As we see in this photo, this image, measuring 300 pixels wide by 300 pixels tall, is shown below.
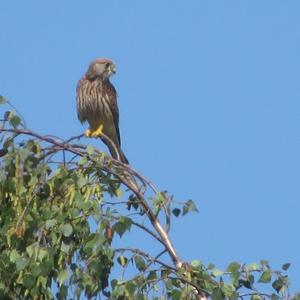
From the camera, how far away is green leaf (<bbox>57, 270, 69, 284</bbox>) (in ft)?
16.5

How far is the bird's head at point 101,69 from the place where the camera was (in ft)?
35.1

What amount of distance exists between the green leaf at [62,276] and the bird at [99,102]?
5.11 meters

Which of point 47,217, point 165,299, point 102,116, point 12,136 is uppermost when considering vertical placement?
point 102,116

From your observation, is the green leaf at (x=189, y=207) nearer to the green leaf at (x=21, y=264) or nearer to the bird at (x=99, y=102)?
the green leaf at (x=21, y=264)

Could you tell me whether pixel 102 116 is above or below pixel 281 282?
above

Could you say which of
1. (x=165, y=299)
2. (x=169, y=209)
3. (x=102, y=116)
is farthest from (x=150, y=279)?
(x=102, y=116)

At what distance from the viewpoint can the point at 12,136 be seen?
218 inches

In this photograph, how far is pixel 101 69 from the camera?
35.3ft

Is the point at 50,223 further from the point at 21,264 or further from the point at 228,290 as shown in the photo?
the point at 228,290

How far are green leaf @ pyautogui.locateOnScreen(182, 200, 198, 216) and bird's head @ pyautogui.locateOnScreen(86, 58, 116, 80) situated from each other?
210 inches

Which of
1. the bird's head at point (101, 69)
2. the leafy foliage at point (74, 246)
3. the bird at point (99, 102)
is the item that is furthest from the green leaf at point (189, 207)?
the bird's head at point (101, 69)

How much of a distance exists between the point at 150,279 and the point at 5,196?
0.84 metres

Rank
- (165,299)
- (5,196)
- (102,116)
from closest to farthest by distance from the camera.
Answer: (165,299) → (5,196) → (102,116)

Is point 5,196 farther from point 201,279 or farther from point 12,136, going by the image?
point 201,279
